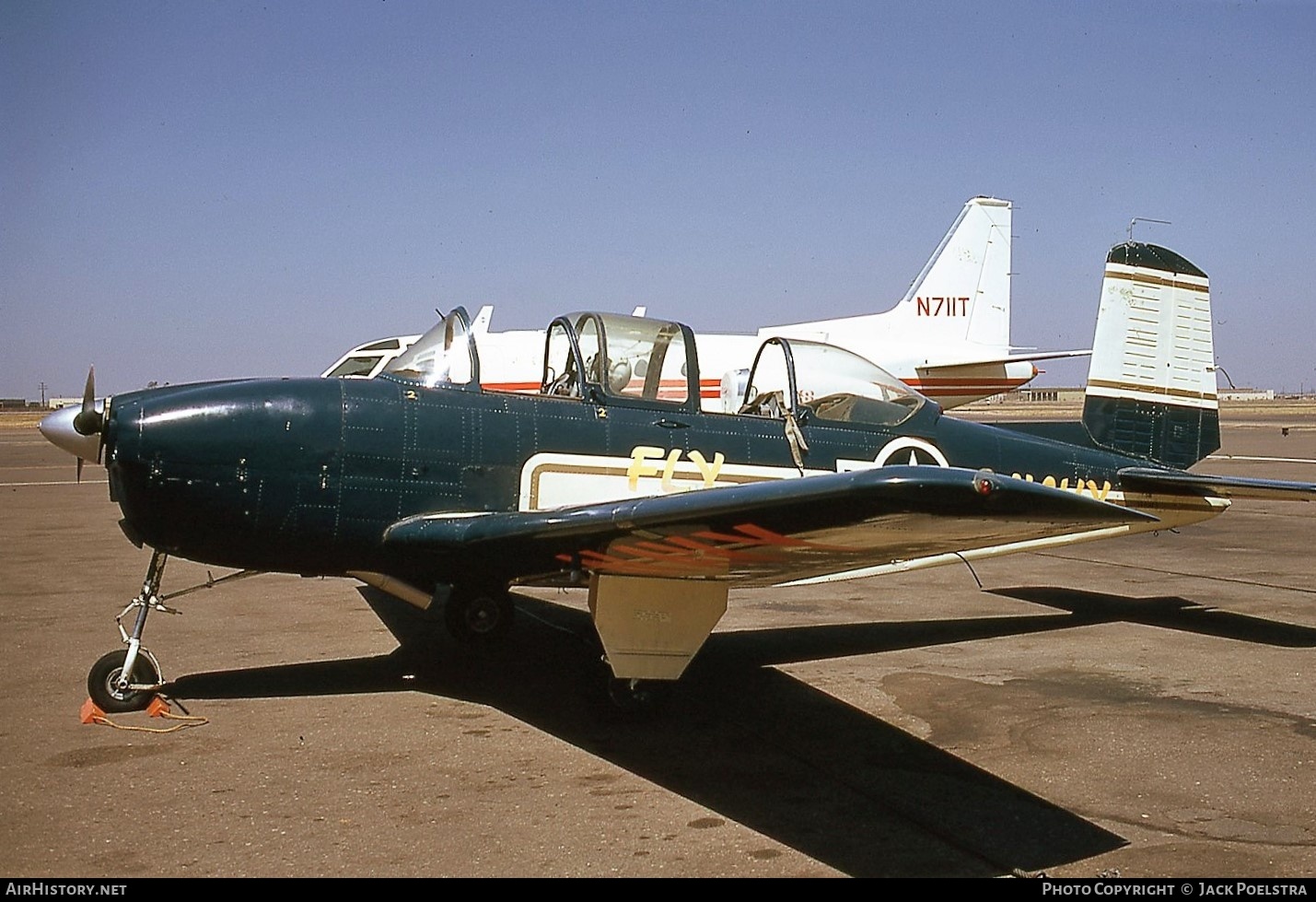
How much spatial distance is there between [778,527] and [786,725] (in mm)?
2012

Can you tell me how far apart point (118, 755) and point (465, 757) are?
5.14ft

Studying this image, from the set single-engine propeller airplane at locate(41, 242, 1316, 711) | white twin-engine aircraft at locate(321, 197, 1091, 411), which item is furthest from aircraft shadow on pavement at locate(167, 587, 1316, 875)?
white twin-engine aircraft at locate(321, 197, 1091, 411)

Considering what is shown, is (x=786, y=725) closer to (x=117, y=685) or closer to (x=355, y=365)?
→ (x=117, y=685)

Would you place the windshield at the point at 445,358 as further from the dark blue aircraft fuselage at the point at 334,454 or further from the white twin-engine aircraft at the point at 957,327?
the white twin-engine aircraft at the point at 957,327

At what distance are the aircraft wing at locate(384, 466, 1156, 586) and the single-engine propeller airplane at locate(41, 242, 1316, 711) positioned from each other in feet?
0.07

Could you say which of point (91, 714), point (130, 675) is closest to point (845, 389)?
point (130, 675)

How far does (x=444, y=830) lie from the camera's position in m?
4.16

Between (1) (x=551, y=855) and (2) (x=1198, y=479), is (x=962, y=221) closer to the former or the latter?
(2) (x=1198, y=479)

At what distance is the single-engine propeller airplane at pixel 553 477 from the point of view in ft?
15.4

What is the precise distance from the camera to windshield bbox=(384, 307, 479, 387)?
6.34 m

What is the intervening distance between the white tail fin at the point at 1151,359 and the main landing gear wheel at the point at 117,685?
6.79 meters

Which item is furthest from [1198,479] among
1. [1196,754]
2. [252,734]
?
[252,734]

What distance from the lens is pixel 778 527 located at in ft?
13.3

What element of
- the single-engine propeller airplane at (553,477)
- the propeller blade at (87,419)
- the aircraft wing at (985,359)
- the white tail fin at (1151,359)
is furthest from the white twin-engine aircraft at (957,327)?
the propeller blade at (87,419)
